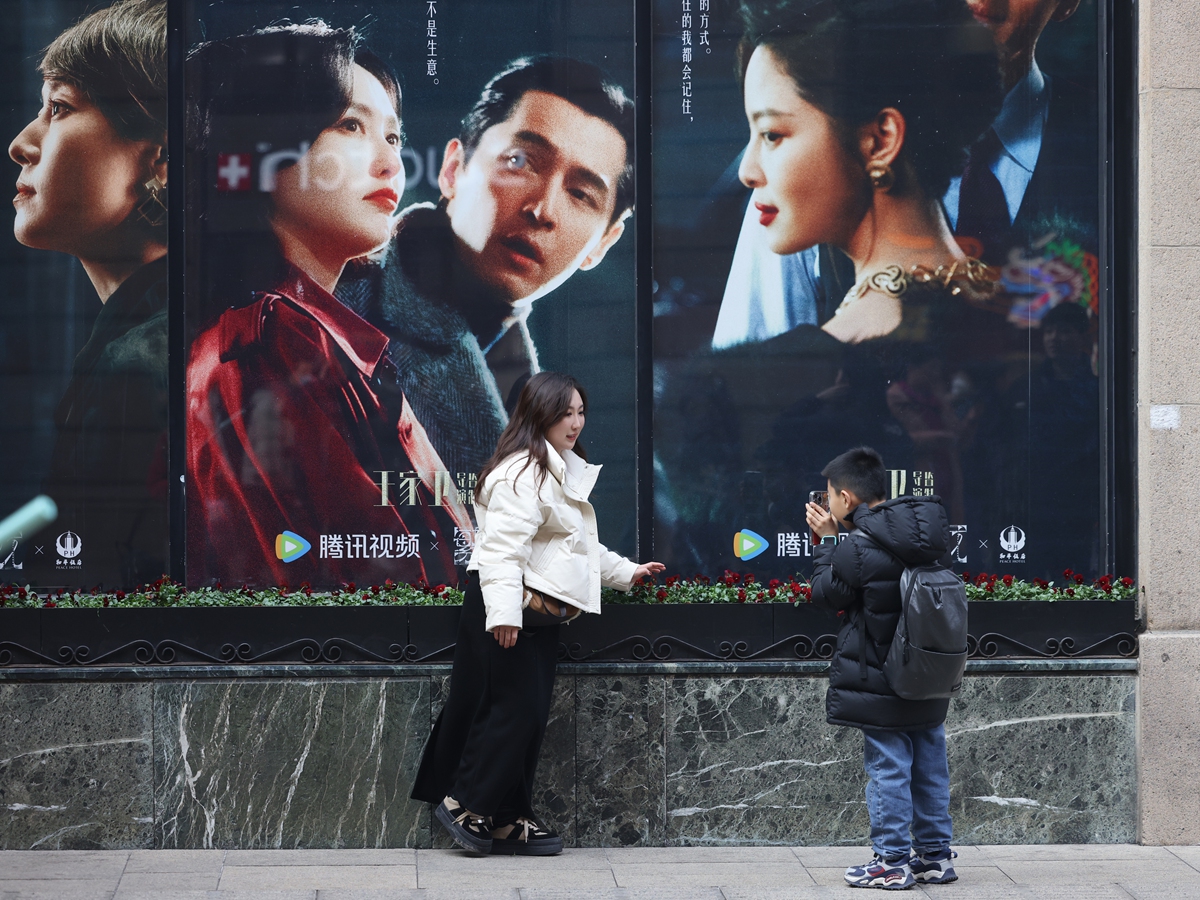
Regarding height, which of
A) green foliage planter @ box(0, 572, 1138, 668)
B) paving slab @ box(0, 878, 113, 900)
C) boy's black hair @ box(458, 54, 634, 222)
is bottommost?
paving slab @ box(0, 878, 113, 900)

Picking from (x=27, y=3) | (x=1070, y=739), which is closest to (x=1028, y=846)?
(x=1070, y=739)

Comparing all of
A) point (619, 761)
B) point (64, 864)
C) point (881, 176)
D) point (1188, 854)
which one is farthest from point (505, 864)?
point (881, 176)

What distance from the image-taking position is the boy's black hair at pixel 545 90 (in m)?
6.50

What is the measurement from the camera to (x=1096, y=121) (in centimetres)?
650

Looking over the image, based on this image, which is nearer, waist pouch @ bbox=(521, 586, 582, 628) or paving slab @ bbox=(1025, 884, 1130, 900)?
paving slab @ bbox=(1025, 884, 1130, 900)

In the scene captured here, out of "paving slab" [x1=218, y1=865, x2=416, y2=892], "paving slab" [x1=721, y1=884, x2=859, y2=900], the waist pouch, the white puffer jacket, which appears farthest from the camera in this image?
the waist pouch

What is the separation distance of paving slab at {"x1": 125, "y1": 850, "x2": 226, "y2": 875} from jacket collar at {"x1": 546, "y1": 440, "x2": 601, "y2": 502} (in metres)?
2.05

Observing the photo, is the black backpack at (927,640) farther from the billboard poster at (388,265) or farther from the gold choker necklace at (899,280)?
the gold choker necklace at (899,280)

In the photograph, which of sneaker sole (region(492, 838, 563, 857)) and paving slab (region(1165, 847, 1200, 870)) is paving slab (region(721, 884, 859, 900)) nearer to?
sneaker sole (region(492, 838, 563, 857))

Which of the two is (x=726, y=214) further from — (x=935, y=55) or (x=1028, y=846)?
(x=1028, y=846)

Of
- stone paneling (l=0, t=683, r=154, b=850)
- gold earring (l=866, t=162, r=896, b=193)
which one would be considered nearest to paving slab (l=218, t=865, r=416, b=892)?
stone paneling (l=0, t=683, r=154, b=850)

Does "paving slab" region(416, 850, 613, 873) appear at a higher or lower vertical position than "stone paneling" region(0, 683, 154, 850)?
lower

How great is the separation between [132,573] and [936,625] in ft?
12.8

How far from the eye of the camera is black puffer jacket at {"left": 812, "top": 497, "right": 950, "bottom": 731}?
4848 millimetres
